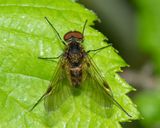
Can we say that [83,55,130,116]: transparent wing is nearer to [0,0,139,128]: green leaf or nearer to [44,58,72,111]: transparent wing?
[0,0,139,128]: green leaf

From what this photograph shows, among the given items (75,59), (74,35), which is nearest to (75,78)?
(75,59)

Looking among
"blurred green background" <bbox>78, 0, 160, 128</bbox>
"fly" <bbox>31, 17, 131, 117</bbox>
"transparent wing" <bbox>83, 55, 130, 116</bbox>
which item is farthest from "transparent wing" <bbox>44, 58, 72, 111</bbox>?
"blurred green background" <bbox>78, 0, 160, 128</bbox>

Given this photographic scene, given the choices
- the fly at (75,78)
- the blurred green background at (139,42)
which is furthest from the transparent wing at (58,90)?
the blurred green background at (139,42)

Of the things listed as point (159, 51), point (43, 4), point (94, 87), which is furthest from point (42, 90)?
point (159, 51)

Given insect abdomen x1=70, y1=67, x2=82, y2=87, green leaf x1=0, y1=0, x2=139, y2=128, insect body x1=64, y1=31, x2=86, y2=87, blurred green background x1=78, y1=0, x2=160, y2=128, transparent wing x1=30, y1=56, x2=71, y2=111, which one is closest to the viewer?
green leaf x1=0, y1=0, x2=139, y2=128

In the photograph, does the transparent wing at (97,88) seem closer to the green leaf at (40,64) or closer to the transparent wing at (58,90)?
the green leaf at (40,64)

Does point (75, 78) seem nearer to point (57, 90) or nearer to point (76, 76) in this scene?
point (76, 76)

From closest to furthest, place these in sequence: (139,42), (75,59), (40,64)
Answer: (40,64)
(75,59)
(139,42)

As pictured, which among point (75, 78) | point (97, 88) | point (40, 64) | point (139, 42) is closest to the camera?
point (40, 64)
